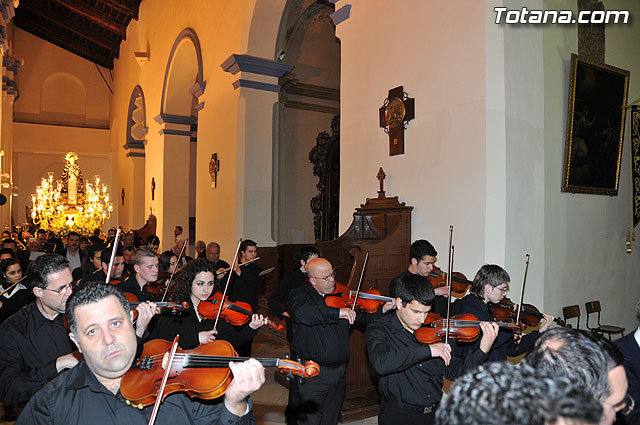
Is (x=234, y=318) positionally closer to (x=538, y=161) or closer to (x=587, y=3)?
(x=538, y=161)

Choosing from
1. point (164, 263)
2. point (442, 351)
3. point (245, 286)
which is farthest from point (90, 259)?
point (442, 351)

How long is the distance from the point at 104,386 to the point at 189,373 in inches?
12.6

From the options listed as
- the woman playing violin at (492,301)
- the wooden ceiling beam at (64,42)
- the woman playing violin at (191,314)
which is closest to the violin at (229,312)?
the woman playing violin at (191,314)

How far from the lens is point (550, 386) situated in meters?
0.93

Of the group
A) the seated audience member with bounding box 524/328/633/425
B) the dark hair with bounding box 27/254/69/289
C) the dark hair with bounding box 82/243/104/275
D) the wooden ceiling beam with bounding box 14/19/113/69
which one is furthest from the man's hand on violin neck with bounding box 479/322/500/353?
the wooden ceiling beam with bounding box 14/19/113/69

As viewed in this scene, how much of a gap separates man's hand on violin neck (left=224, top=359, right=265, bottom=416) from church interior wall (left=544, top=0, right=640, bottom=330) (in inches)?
169

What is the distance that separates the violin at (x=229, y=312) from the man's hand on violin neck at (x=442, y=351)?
1.22 metres

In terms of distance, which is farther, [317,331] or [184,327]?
[317,331]

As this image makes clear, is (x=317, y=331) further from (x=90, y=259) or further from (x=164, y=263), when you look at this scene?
(x=90, y=259)

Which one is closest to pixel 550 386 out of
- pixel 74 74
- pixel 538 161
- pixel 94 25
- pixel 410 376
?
pixel 410 376

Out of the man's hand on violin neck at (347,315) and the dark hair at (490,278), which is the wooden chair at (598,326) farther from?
the man's hand on violin neck at (347,315)

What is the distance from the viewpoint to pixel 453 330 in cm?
290

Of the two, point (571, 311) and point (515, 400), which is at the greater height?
point (515, 400)

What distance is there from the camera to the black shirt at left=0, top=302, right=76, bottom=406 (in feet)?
7.96
